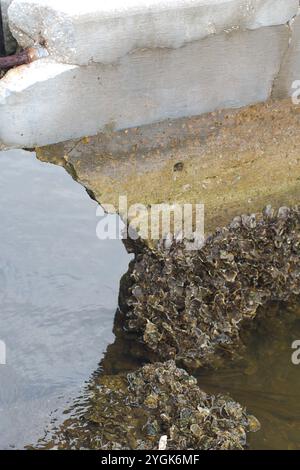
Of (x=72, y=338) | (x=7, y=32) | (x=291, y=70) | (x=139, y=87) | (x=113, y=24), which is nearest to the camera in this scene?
(x=113, y=24)

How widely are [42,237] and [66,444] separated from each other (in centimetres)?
223

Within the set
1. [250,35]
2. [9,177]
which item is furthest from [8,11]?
[9,177]

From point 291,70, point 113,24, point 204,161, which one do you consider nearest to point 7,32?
point 113,24

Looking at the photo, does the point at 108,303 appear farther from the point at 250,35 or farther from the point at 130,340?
the point at 250,35

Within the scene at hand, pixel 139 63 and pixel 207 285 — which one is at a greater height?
pixel 139 63

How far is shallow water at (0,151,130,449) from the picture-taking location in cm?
402

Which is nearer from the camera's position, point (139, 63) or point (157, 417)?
point (139, 63)

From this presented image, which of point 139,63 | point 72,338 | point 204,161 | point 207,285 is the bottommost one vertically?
point 72,338

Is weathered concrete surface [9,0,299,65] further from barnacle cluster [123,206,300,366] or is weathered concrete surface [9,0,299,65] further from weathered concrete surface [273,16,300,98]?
barnacle cluster [123,206,300,366]

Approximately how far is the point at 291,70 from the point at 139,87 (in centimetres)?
94

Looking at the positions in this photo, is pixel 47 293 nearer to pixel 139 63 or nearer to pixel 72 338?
pixel 72 338

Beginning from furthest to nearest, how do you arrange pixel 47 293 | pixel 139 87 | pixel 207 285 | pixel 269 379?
pixel 47 293, pixel 207 285, pixel 269 379, pixel 139 87

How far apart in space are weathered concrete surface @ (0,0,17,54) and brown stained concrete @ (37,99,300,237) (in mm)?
517

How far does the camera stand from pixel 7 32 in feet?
11.5
